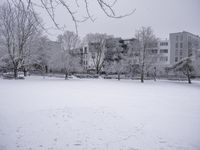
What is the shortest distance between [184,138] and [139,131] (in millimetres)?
1546

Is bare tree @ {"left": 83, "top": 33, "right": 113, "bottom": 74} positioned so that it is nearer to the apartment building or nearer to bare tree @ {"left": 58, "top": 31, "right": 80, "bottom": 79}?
bare tree @ {"left": 58, "top": 31, "right": 80, "bottom": 79}

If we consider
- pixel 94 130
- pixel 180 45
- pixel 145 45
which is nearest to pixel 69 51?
pixel 145 45

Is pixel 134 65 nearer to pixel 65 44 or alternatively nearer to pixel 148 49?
pixel 148 49

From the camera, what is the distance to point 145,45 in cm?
4225

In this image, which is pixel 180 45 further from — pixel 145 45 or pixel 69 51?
pixel 69 51

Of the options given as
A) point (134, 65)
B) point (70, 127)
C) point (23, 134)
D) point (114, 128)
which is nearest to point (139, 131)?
point (114, 128)

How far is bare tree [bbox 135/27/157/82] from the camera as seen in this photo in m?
41.8

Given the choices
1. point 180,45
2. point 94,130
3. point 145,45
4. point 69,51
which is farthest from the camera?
point 180,45

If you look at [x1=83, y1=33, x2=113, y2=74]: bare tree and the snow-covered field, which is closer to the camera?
the snow-covered field

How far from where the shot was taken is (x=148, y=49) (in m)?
42.6

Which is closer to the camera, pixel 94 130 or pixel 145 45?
pixel 94 130

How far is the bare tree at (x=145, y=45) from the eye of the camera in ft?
137

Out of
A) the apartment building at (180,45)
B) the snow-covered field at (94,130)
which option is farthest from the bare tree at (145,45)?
the snow-covered field at (94,130)

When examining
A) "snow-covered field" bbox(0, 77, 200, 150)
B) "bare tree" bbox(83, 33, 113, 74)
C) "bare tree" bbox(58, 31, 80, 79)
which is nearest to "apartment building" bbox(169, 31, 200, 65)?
"bare tree" bbox(83, 33, 113, 74)
